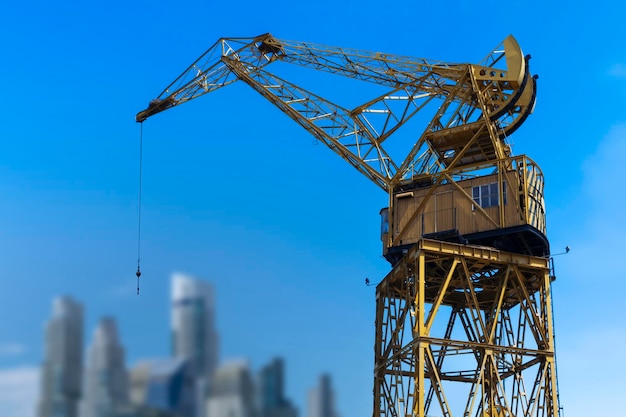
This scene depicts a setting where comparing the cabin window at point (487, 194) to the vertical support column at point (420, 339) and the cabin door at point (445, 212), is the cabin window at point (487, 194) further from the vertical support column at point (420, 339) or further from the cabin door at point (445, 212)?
the vertical support column at point (420, 339)

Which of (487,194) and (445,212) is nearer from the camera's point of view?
(487,194)

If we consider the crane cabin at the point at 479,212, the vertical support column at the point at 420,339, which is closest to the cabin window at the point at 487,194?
the crane cabin at the point at 479,212

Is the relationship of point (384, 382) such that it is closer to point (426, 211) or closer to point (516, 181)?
point (426, 211)

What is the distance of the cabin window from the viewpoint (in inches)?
2339

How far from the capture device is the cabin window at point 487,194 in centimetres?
5941

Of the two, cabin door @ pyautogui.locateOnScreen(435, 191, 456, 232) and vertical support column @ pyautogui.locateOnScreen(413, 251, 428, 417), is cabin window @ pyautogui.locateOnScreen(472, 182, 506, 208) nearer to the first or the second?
cabin door @ pyautogui.locateOnScreen(435, 191, 456, 232)

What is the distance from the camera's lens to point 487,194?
59781mm

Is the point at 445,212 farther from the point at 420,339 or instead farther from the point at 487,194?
the point at 420,339

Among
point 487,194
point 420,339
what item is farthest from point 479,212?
point 420,339

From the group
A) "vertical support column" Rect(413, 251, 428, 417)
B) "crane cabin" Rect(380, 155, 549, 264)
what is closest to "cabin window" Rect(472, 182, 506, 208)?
"crane cabin" Rect(380, 155, 549, 264)

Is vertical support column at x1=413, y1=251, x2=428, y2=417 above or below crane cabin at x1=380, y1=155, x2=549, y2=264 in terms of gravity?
below

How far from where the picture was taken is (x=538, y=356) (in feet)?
193

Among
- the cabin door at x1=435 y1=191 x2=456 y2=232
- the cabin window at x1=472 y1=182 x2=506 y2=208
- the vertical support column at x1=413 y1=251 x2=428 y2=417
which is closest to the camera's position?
the vertical support column at x1=413 y1=251 x2=428 y2=417

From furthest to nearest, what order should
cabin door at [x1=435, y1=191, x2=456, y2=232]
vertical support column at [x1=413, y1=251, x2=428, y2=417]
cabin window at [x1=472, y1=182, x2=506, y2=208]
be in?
cabin door at [x1=435, y1=191, x2=456, y2=232] < cabin window at [x1=472, y1=182, x2=506, y2=208] < vertical support column at [x1=413, y1=251, x2=428, y2=417]
